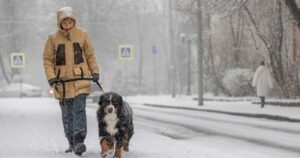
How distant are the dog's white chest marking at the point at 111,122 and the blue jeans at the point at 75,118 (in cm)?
71

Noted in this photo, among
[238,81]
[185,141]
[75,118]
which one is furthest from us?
[238,81]

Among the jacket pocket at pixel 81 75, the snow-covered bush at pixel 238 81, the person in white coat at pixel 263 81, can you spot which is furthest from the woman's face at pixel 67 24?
the snow-covered bush at pixel 238 81

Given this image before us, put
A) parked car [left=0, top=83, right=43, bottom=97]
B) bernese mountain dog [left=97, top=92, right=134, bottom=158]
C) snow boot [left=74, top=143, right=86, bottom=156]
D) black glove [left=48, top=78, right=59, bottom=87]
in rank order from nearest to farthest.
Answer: bernese mountain dog [left=97, top=92, right=134, bottom=158] → snow boot [left=74, top=143, right=86, bottom=156] → black glove [left=48, top=78, right=59, bottom=87] → parked car [left=0, top=83, right=43, bottom=97]

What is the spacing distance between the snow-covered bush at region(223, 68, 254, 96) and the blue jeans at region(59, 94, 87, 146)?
20.6 meters

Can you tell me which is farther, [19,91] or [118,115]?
[19,91]

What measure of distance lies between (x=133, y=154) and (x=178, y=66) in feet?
197

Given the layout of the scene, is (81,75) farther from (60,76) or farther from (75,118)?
(75,118)

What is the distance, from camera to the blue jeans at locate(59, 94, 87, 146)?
8.91 metres

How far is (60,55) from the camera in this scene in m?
8.97

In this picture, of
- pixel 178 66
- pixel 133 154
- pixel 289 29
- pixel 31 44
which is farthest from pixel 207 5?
pixel 178 66

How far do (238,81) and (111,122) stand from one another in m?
21.9

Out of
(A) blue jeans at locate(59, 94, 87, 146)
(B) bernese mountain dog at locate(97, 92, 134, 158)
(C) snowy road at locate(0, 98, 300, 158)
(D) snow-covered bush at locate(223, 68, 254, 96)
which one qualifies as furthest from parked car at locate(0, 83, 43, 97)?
(B) bernese mountain dog at locate(97, 92, 134, 158)

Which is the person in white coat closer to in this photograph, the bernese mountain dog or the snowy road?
the snowy road

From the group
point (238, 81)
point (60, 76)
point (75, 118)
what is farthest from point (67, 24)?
point (238, 81)
